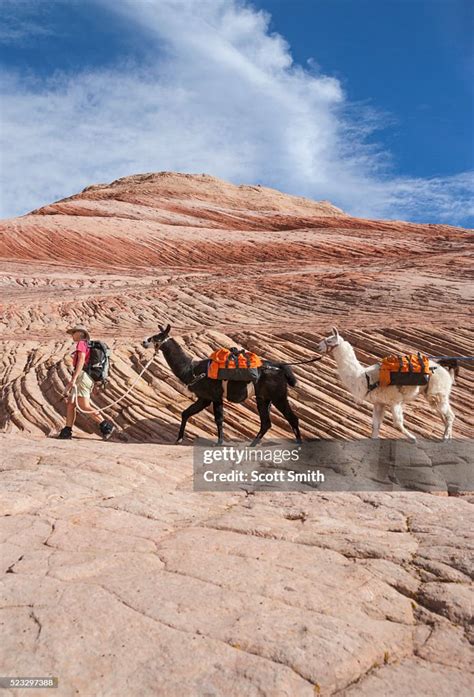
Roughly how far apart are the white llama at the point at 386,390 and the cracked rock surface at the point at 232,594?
3.04 metres

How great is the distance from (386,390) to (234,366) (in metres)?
2.34

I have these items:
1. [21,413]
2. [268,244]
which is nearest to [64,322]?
[21,413]

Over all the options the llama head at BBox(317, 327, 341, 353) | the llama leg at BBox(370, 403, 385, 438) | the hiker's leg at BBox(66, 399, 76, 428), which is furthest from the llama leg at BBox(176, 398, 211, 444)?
the llama leg at BBox(370, 403, 385, 438)

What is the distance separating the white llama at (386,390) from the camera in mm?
8797

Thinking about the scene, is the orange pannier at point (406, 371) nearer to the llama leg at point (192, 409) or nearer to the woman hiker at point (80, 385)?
the llama leg at point (192, 409)

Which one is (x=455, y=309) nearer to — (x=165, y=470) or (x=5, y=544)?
(x=165, y=470)

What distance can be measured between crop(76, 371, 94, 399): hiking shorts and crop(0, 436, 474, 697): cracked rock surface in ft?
11.0

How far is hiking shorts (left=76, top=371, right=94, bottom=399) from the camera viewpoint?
918 centimetres

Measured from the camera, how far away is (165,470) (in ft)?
23.1

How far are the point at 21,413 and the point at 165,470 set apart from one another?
216 inches

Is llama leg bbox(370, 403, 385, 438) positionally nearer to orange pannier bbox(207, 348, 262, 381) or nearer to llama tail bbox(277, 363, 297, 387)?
llama tail bbox(277, 363, 297, 387)

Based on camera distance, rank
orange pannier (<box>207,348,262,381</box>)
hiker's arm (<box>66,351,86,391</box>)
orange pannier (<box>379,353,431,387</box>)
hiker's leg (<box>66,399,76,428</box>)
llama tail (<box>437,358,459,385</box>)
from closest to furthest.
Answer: orange pannier (<box>379,353,431,387</box>) → orange pannier (<box>207,348,262,381</box>) → hiker's arm (<box>66,351,86,391</box>) → hiker's leg (<box>66,399,76,428</box>) → llama tail (<box>437,358,459,385</box>)

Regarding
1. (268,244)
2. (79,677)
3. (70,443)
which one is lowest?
(79,677)

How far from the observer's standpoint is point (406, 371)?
8562 mm
